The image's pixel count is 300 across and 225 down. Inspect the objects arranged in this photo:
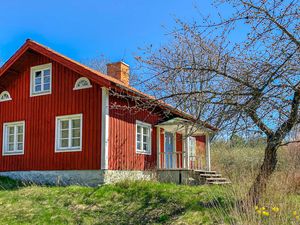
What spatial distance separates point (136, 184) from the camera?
12016mm

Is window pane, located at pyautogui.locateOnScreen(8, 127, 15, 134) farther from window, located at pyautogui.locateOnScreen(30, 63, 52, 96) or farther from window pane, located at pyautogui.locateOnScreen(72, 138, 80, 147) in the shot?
window pane, located at pyautogui.locateOnScreen(72, 138, 80, 147)

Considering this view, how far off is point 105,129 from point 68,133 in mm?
1854

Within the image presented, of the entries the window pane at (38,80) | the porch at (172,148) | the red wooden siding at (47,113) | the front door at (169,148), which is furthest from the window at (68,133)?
the front door at (169,148)

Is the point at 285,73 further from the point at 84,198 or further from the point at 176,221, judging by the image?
the point at 84,198

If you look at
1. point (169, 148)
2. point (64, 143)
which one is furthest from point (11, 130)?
point (169, 148)

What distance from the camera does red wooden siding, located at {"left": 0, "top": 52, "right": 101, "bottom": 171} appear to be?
13.8 metres

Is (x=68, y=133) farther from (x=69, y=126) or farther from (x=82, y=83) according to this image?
(x=82, y=83)

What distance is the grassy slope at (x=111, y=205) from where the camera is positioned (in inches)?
365

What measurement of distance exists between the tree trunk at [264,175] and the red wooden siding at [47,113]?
6.60m

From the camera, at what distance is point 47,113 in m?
Answer: 15.0

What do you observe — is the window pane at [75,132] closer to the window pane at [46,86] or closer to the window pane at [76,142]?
the window pane at [76,142]

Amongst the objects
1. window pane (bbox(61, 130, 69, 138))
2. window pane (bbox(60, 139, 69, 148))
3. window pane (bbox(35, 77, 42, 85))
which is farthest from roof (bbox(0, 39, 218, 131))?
window pane (bbox(60, 139, 69, 148))

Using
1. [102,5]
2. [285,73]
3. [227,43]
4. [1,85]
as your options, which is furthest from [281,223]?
[1,85]

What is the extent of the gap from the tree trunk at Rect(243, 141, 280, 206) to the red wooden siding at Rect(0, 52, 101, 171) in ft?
21.7
